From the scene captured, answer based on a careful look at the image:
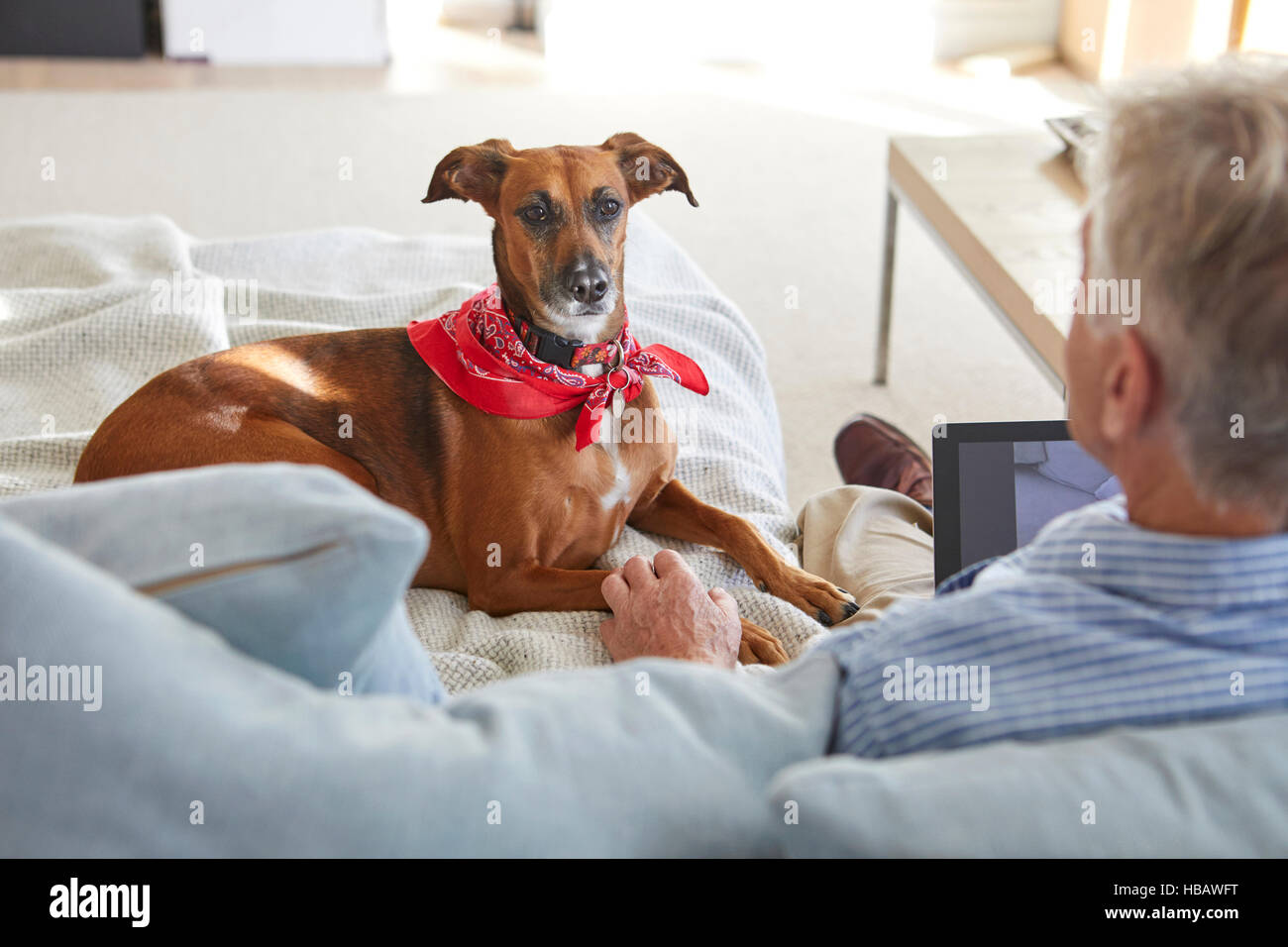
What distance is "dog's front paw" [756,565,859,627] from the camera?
1.59 meters

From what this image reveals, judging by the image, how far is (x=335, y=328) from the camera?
1.97m

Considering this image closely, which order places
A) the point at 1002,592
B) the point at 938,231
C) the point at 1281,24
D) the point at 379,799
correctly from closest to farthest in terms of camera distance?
the point at 379,799
the point at 1002,592
the point at 938,231
the point at 1281,24

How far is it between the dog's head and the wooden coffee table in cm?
76

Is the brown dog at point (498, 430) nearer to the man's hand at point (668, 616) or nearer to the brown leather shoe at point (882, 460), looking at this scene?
the man's hand at point (668, 616)

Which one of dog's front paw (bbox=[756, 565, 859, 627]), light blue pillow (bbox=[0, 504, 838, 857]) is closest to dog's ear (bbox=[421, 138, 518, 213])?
dog's front paw (bbox=[756, 565, 859, 627])

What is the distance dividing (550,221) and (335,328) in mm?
589

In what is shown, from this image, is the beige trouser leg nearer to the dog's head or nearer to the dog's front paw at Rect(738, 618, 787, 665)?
the dog's front paw at Rect(738, 618, 787, 665)

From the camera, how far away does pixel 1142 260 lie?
0.67 metres

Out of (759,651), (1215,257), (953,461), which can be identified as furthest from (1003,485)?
(1215,257)

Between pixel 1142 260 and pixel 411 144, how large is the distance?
400 centimetres

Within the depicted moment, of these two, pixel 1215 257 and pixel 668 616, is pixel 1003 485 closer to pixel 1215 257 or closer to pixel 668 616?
pixel 668 616
